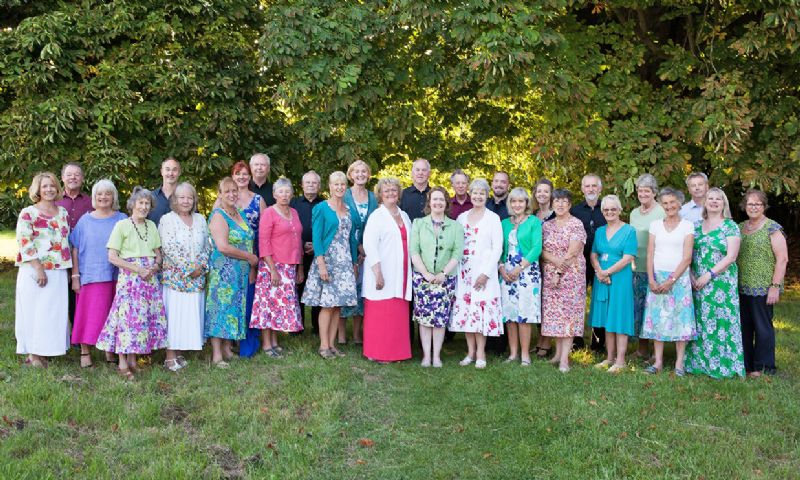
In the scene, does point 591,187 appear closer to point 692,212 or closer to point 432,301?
point 692,212

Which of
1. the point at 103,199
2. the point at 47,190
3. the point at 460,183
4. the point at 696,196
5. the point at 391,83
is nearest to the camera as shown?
the point at 47,190

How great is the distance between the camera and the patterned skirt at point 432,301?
6.66 m

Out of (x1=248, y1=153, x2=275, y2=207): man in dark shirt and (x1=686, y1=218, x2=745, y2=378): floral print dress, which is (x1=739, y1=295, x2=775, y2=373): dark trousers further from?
(x1=248, y1=153, x2=275, y2=207): man in dark shirt

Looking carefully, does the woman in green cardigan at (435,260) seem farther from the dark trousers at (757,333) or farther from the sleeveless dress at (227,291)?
the dark trousers at (757,333)

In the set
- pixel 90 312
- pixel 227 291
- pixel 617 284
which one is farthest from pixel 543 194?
pixel 90 312

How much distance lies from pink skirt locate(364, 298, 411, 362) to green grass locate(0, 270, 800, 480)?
24cm

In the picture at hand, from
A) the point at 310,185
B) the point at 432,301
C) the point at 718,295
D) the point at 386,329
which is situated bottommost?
the point at 386,329

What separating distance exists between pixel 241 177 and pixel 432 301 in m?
2.28

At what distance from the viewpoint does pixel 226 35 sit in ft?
31.6

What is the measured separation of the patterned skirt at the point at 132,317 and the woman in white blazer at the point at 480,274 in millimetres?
2830

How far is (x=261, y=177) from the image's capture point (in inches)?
290

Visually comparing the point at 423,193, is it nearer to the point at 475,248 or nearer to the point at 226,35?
the point at 475,248

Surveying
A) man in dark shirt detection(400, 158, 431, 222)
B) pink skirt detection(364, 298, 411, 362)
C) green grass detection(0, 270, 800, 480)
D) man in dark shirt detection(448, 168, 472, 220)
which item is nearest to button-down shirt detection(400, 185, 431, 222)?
man in dark shirt detection(400, 158, 431, 222)

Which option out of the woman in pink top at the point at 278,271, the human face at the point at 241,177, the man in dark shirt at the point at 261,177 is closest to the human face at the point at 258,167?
the man in dark shirt at the point at 261,177
